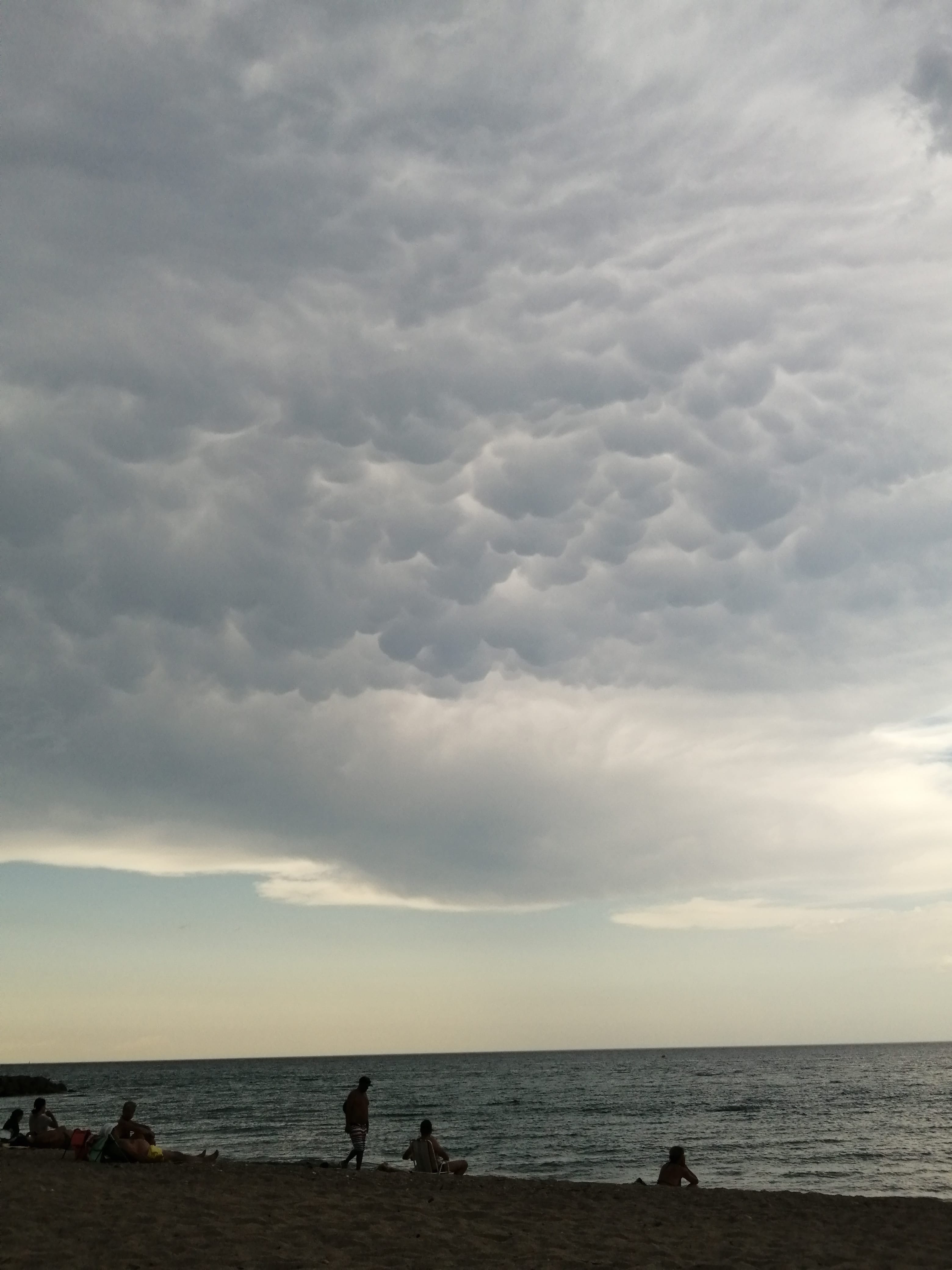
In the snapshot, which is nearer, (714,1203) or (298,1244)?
(298,1244)

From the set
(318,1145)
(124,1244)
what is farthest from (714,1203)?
(318,1145)

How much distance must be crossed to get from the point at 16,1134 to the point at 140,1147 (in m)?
7.36

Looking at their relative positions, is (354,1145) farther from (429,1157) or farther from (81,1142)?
(81,1142)

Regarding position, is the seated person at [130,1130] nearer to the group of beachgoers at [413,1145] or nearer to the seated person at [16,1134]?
the group of beachgoers at [413,1145]

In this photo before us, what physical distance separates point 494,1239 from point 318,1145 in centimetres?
3011

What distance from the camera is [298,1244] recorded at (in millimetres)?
11805

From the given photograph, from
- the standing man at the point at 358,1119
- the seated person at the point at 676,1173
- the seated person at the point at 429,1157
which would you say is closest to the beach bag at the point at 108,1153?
the standing man at the point at 358,1119

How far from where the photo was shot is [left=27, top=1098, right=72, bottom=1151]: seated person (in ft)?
70.6

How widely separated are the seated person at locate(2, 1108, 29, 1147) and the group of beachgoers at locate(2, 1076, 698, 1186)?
0.83 metres

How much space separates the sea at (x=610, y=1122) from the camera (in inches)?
1283

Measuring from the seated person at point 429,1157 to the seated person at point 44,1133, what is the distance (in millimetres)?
7340

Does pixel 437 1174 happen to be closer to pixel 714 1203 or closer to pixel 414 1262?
pixel 714 1203

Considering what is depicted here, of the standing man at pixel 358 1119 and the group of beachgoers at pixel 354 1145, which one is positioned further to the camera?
the standing man at pixel 358 1119

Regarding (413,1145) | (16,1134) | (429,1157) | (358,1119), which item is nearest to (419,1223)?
(429,1157)
